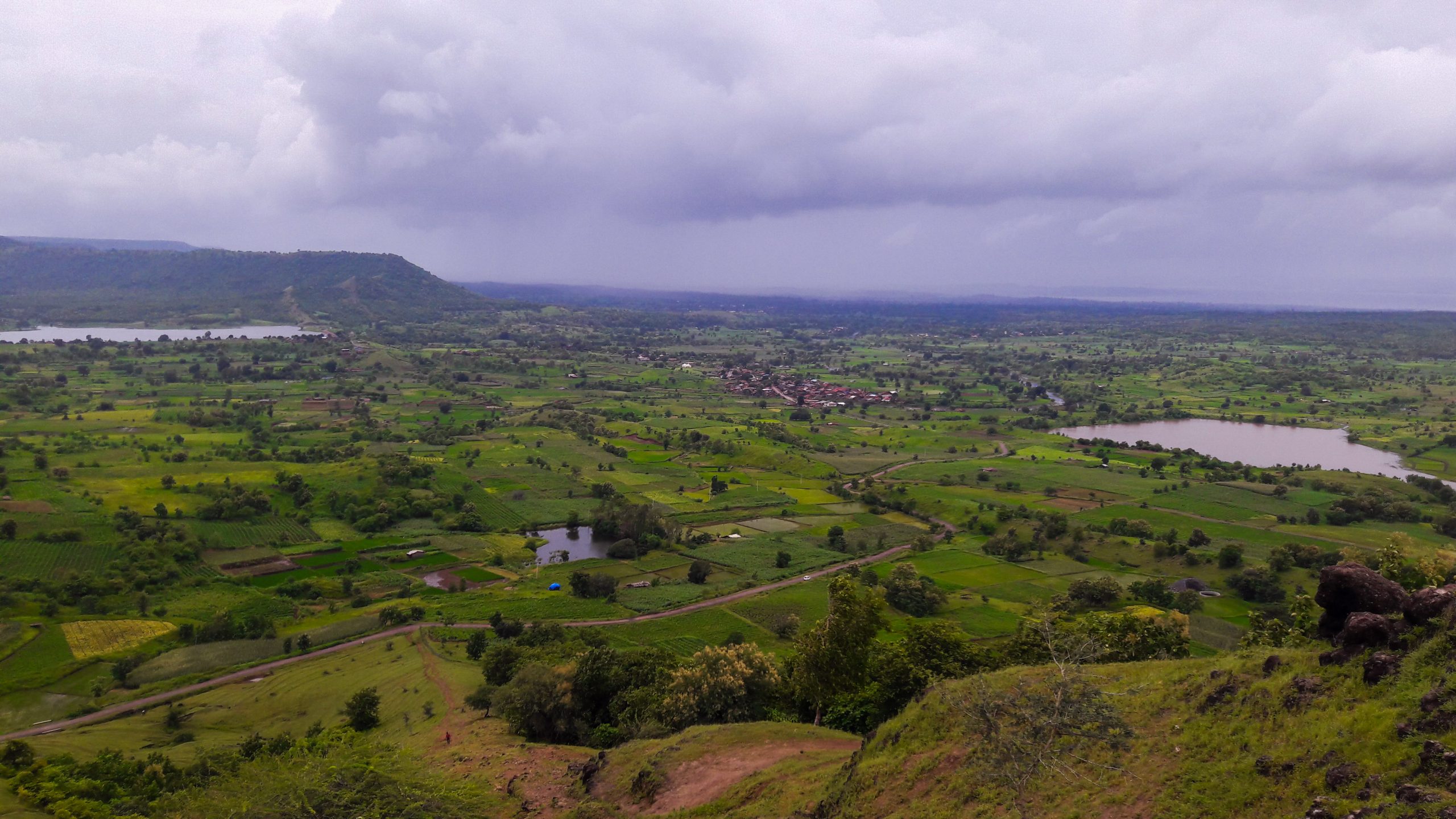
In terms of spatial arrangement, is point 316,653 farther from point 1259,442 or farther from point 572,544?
point 1259,442

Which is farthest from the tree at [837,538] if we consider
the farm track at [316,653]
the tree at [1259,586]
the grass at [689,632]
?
the tree at [1259,586]

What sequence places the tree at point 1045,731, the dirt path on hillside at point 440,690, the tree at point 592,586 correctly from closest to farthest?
the tree at point 1045,731, the dirt path on hillside at point 440,690, the tree at point 592,586

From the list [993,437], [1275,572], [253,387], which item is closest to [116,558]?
[1275,572]

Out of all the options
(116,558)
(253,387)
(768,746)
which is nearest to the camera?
(768,746)

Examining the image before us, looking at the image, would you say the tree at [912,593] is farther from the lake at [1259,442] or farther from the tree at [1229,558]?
the lake at [1259,442]

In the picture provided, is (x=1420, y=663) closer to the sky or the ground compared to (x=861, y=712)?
closer to the sky

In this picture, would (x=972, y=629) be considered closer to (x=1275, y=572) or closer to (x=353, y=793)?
(x=1275, y=572)

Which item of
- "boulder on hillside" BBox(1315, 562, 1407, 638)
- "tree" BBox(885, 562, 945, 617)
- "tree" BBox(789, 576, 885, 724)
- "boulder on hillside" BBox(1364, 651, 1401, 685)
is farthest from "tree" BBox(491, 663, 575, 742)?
"boulder on hillside" BBox(1364, 651, 1401, 685)

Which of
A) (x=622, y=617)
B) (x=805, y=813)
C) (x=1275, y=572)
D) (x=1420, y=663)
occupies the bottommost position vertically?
(x=622, y=617)
